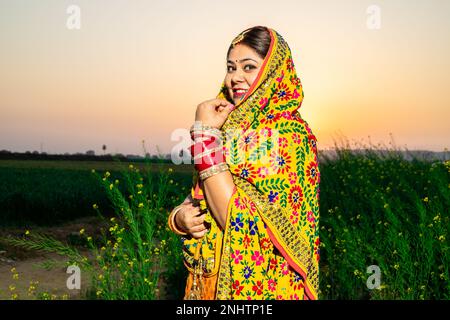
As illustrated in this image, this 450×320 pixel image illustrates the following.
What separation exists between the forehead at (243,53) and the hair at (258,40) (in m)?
0.02

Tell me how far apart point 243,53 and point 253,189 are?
0.69 m

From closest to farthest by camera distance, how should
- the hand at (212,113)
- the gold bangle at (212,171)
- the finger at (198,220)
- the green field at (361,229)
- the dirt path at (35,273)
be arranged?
the gold bangle at (212,171)
the hand at (212,113)
the finger at (198,220)
the green field at (361,229)
the dirt path at (35,273)

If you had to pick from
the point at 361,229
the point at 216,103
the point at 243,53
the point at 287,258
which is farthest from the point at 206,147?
the point at 361,229

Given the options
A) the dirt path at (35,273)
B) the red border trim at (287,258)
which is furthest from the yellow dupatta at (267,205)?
the dirt path at (35,273)

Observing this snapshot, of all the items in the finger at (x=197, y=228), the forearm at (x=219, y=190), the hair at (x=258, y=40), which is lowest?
the finger at (x=197, y=228)

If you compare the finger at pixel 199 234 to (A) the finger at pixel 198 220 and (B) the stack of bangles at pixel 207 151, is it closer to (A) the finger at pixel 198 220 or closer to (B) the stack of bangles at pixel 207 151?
(A) the finger at pixel 198 220

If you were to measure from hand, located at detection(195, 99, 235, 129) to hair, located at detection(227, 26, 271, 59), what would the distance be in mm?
343

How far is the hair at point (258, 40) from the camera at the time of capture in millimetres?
2773

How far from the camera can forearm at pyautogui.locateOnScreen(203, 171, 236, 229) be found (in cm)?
248

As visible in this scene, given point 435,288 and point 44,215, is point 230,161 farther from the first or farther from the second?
point 44,215

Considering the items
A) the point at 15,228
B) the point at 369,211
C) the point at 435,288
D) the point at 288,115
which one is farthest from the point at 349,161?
the point at 288,115

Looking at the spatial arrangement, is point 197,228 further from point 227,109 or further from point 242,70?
point 242,70

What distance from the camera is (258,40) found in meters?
2.79

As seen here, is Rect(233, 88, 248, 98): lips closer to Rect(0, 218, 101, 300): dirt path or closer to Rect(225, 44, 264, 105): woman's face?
Rect(225, 44, 264, 105): woman's face
